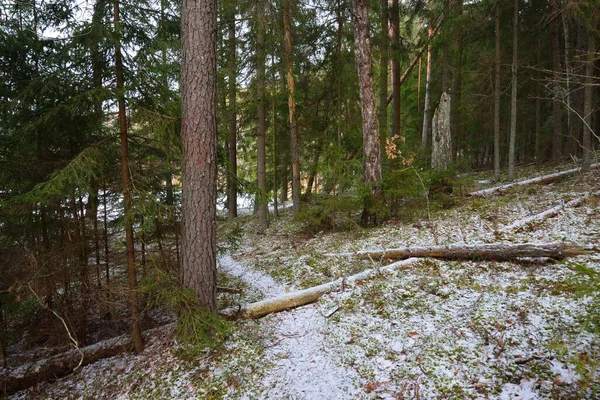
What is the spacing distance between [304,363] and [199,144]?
3.42 meters

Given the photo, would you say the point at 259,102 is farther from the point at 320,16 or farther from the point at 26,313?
the point at 26,313

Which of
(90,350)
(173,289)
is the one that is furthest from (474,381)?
(90,350)

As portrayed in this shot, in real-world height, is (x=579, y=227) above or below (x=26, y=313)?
above

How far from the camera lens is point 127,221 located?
448cm

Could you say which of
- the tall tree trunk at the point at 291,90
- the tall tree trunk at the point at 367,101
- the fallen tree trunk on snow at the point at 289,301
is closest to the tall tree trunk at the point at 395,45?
the tall tree trunk at the point at 367,101

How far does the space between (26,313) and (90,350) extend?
1765mm

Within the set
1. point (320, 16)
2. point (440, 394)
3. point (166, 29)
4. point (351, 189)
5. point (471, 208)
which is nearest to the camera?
point (440, 394)

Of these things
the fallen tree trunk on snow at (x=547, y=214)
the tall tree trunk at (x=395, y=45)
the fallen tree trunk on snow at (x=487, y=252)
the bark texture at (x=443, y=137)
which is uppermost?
the tall tree trunk at (x=395, y=45)

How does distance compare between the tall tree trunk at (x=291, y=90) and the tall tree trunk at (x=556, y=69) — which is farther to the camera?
the tall tree trunk at (x=556, y=69)

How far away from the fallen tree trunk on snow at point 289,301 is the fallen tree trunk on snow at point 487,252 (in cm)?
75

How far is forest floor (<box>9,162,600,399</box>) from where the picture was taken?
10.7 feet

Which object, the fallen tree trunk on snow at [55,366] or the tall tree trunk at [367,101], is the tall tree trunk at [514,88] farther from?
the fallen tree trunk on snow at [55,366]

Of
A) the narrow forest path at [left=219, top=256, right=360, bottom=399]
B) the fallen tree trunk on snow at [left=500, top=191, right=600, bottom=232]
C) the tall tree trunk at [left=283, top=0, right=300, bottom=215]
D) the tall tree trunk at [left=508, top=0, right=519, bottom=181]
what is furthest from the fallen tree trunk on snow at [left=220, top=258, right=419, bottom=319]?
the tall tree trunk at [left=508, top=0, right=519, bottom=181]

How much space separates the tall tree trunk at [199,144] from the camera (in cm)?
434
